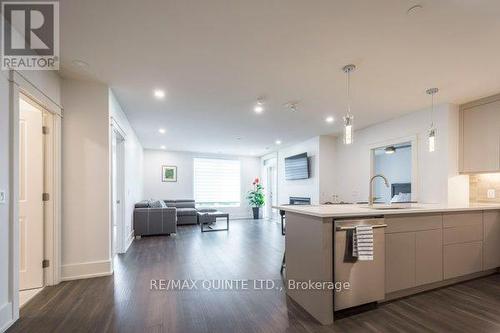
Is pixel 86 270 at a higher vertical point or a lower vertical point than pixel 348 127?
lower

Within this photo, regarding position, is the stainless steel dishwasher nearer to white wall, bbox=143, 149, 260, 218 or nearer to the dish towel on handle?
the dish towel on handle

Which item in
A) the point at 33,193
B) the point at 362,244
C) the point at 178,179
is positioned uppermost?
the point at 33,193

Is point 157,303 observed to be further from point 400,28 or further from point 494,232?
point 494,232

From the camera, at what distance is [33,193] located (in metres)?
2.91

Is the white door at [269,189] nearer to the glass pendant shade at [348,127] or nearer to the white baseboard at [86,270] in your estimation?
the white baseboard at [86,270]

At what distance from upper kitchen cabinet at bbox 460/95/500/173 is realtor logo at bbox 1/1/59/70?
5.31 meters

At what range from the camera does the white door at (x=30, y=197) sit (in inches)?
112

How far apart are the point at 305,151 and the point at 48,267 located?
19.8ft

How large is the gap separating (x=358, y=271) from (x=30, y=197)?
3653 millimetres

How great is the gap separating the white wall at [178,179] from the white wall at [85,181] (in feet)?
18.3

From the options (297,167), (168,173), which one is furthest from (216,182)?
(297,167)

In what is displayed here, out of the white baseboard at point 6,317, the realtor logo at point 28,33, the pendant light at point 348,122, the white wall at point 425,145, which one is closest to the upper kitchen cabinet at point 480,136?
the white wall at point 425,145

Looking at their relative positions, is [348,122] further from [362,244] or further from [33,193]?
[33,193]

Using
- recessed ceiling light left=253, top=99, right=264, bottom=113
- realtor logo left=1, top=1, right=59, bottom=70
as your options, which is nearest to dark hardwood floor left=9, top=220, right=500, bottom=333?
realtor logo left=1, top=1, right=59, bottom=70
